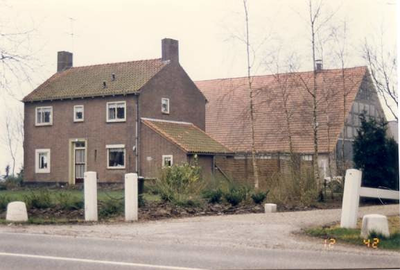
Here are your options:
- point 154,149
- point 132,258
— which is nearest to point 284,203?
point 154,149

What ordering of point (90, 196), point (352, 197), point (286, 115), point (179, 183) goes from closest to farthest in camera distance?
point (352, 197)
point (286, 115)
point (90, 196)
point (179, 183)

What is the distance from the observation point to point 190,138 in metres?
16.4

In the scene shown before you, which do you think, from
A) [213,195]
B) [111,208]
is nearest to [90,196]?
[111,208]

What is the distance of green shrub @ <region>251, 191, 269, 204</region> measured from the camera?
19.3 meters

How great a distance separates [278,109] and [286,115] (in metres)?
0.94

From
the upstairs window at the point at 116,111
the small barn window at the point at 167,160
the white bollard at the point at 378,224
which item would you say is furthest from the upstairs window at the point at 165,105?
the white bollard at the point at 378,224

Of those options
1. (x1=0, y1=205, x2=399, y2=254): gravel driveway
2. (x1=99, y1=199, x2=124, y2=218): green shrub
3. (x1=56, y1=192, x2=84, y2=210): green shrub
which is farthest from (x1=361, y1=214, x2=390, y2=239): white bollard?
(x1=56, y1=192, x2=84, y2=210): green shrub

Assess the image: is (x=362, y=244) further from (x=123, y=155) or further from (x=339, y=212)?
(x=123, y=155)

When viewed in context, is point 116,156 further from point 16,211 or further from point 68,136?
point 16,211

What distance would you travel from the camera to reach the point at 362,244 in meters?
12.0

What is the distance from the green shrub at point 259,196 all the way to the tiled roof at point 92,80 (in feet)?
17.0

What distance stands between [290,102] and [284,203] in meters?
3.60

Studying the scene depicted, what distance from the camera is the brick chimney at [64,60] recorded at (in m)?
13.9

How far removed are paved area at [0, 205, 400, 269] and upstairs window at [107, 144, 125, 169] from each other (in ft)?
4.68
